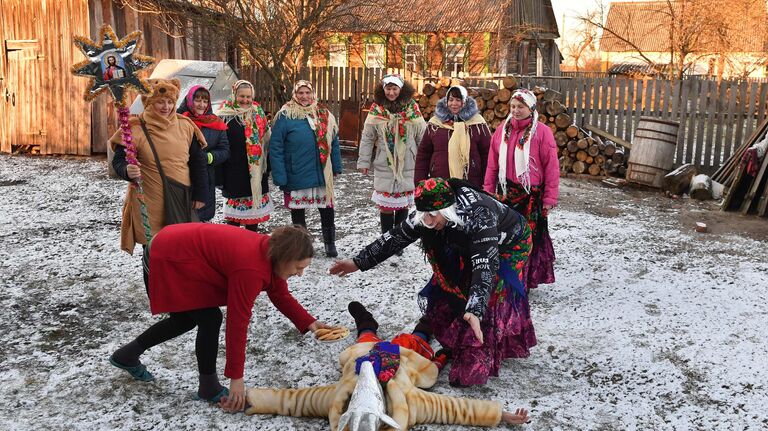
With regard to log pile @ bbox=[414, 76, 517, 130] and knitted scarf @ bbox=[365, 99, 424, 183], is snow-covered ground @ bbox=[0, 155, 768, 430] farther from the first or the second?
log pile @ bbox=[414, 76, 517, 130]

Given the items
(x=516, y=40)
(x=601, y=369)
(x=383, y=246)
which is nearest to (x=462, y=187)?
(x=383, y=246)

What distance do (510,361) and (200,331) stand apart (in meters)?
1.82

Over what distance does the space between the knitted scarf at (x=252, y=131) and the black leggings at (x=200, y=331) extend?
2.41 metres

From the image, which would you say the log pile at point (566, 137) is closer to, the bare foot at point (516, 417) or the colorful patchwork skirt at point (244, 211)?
the colorful patchwork skirt at point (244, 211)

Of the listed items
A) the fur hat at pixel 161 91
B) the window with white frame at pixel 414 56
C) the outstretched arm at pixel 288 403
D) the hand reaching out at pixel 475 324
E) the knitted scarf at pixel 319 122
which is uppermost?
the window with white frame at pixel 414 56

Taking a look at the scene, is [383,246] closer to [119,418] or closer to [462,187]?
[462,187]

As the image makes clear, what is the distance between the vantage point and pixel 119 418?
3.15 m

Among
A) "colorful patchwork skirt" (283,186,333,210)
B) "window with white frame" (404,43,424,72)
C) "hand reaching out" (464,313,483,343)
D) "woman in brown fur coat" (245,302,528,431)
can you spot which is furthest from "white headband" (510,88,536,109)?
"window with white frame" (404,43,424,72)

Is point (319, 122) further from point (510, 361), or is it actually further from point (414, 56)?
point (414, 56)

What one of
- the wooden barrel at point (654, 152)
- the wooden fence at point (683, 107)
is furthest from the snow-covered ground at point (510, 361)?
the wooden fence at point (683, 107)

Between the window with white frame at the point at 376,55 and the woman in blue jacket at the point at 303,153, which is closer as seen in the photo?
the woman in blue jacket at the point at 303,153

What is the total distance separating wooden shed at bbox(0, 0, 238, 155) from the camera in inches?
472

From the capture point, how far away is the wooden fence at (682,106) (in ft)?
32.9

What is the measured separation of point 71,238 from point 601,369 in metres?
5.12
